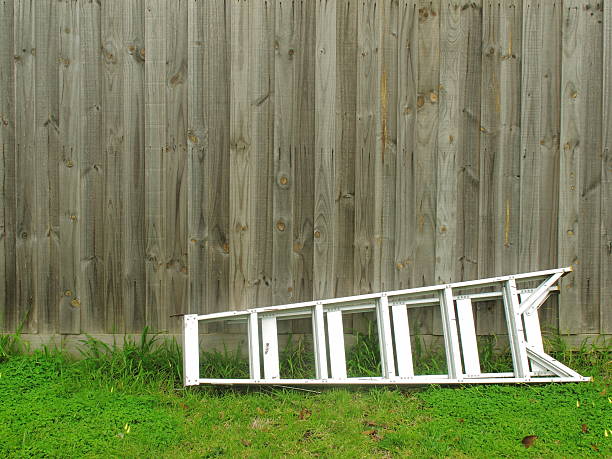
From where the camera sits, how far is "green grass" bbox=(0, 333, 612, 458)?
221cm

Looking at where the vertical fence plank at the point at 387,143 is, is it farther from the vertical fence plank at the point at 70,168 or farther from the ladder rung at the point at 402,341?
the vertical fence plank at the point at 70,168

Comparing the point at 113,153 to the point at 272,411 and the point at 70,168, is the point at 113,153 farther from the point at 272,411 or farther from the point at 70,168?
the point at 272,411

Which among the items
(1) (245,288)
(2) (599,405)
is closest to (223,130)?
(1) (245,288)

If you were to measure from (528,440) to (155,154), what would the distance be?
2.49 m

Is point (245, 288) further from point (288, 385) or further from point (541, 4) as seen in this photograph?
point (541, 4)

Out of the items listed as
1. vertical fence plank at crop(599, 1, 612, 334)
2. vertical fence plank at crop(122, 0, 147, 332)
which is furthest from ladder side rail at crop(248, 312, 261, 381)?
vertical fence plank at crop(599, 1, 612, 334)

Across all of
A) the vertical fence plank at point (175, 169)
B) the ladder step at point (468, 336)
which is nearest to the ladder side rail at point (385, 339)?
the ladder step at point (468, 336)

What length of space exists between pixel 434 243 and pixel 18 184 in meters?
2.56

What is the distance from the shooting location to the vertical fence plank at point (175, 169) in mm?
2949

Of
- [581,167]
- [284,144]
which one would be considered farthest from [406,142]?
[581,167]

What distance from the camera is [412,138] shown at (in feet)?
9.75

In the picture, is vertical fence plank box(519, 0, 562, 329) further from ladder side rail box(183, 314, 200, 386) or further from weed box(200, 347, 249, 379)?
ladder side rail box(183, 314, 200, 386)

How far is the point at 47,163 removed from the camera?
3.00 metres

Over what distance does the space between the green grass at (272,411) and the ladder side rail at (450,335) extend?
0.11m
